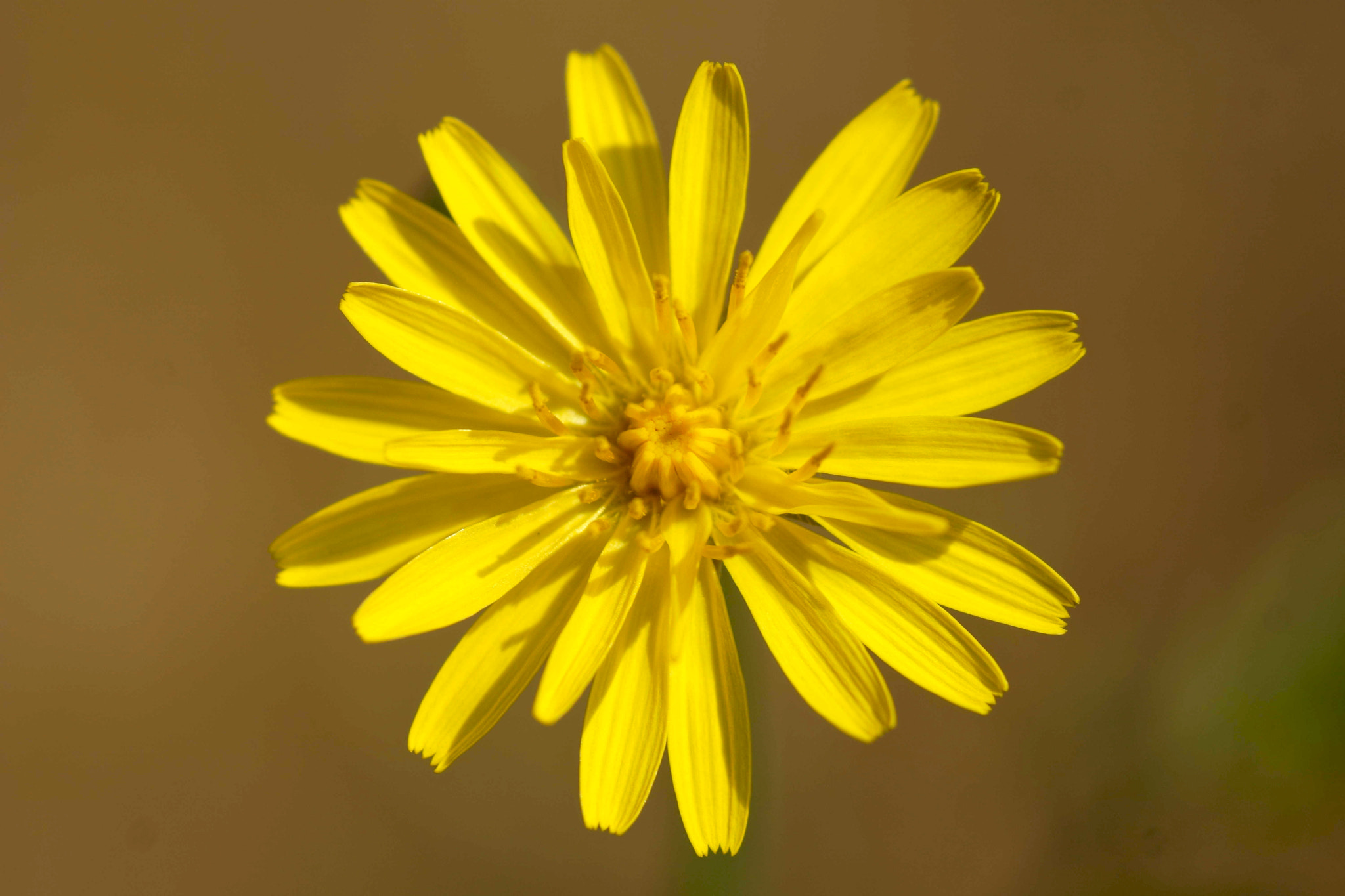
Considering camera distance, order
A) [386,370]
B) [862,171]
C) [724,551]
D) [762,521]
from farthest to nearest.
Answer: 1. [386,370]
2. [862,171]
3. [762,521]
4. [724,551]

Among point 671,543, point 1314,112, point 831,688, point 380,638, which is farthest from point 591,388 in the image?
point 1314,112

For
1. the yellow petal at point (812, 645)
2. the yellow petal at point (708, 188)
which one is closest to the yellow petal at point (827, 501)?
the yellow petal at point (812, 645)

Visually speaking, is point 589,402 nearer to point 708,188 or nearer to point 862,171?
point 708,188

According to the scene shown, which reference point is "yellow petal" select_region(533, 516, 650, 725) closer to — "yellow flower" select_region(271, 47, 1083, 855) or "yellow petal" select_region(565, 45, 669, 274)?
"yellow flower" select_region(271, 47, 1083, 855)

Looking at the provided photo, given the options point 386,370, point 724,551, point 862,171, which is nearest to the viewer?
point 724,551

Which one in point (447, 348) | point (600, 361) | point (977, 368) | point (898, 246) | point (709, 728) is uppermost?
point (447, 348)

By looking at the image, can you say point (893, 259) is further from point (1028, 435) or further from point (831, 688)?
point (831, 688)

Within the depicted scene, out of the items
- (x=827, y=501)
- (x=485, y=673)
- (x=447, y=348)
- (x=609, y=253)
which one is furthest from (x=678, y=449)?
(x=485, y=673)
